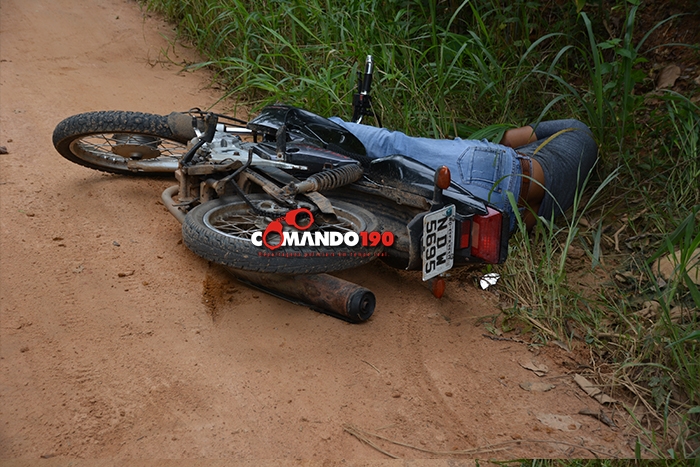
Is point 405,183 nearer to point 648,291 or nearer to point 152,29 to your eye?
point 648,291

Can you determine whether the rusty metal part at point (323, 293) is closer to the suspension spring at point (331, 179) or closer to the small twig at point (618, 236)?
the suspension spring at point (331, 179)

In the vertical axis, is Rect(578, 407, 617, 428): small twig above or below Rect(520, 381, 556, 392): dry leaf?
below

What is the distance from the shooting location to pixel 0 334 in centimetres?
263

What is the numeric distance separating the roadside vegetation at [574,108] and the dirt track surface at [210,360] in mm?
212

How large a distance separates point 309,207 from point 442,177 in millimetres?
598

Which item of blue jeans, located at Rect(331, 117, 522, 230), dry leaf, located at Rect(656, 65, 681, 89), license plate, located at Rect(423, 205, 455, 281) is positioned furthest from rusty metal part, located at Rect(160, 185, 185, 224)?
dry leaf, located at Rect(656, 65, 681, 89)

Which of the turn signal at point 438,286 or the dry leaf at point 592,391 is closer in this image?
the dry leaf at point 592,391

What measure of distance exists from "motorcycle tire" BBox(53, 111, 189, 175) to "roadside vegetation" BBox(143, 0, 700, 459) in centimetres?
113

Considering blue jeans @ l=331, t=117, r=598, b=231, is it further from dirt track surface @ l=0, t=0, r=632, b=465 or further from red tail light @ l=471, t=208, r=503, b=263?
dirt track surface @ l=0, t=0, r=632, b=465

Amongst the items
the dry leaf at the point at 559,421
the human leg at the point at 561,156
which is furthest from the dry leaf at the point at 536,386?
the human leg at the point at 561,156

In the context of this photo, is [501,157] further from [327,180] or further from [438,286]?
[327,180]

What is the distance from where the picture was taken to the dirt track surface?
7.34ft

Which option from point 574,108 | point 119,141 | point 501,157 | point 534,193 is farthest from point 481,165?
point 119,141

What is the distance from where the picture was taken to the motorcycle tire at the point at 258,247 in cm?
270
